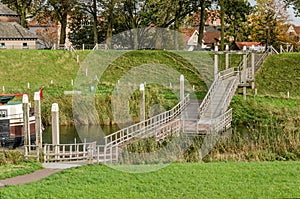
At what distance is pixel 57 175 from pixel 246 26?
60070 mm

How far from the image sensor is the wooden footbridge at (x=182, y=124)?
20438mm

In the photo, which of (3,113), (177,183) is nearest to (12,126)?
(3,113)

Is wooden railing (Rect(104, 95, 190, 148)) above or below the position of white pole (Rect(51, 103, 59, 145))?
below

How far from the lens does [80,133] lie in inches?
1201

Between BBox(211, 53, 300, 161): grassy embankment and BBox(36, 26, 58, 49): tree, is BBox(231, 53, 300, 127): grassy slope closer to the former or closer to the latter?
BBox(211, 53, 300, 161): grassy embankment

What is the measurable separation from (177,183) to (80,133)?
15.4m

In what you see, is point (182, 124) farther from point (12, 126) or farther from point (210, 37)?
point (210, 37)

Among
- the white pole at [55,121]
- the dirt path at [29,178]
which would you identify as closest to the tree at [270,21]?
the white pole at [55,121]

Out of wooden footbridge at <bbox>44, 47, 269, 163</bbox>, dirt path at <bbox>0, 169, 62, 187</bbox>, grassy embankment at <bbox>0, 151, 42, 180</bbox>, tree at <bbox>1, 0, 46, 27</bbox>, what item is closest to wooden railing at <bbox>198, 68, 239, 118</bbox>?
wooden footbridge at <bbox>44, 47, 269, 163</bbox>

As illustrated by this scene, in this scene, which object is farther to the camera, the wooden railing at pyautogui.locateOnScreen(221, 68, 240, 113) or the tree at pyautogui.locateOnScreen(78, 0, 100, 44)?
the tree at pyautogui.locateOnScreen(78, 0, 100, 44)

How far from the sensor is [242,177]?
16.5 meters

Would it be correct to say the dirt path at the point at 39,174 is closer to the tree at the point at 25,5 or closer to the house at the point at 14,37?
the house at the point at 14,37

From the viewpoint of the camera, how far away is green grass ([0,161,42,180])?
17.3 metres

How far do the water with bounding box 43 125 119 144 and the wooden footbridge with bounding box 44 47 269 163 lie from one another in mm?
896
